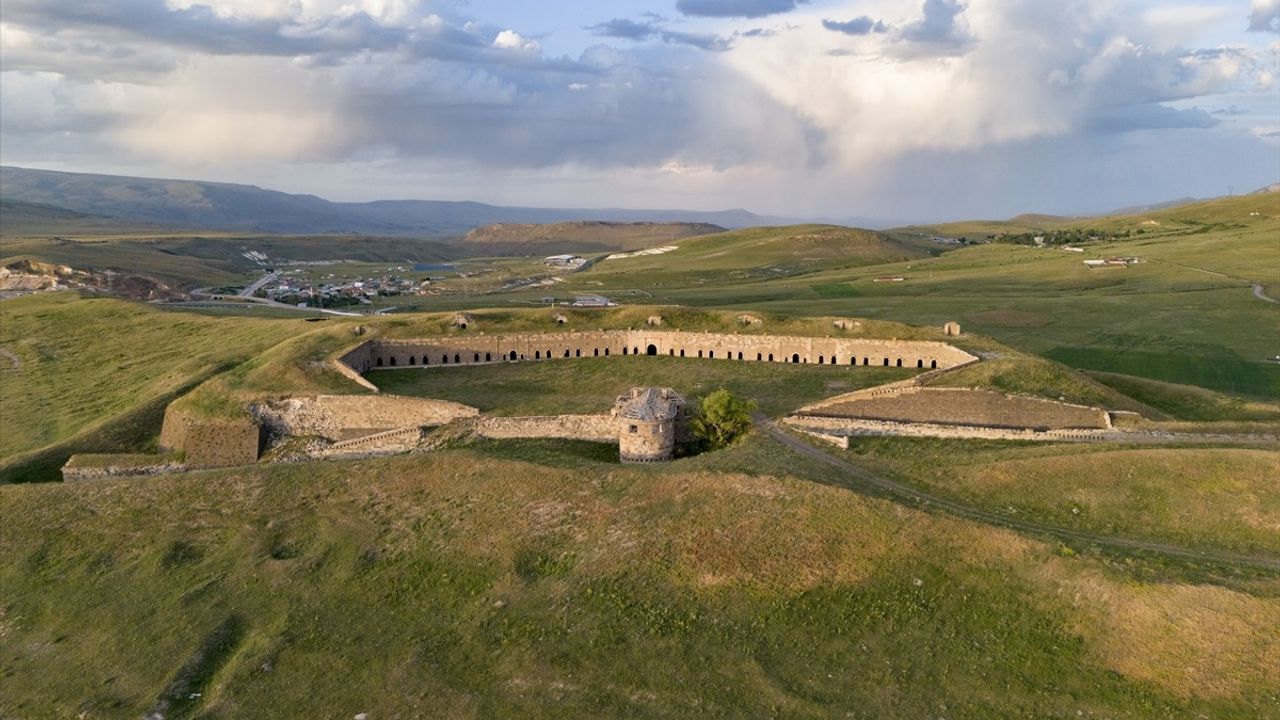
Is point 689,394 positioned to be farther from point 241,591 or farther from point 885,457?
point 241,591

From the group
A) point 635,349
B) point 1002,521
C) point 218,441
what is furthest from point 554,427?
point 1002,521

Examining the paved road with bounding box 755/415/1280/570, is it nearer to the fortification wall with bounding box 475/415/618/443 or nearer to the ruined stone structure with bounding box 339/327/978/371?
the fortification wall with bounding box 475/415/618/443

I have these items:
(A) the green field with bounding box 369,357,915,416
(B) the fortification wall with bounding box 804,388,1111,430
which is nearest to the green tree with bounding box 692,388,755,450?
(A) the green field with bounding box 369,357,915,416

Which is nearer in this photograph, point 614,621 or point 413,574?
point 614,621

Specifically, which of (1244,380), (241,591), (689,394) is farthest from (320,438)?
(1244,380)

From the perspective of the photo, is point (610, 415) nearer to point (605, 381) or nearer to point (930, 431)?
point (605, 381)

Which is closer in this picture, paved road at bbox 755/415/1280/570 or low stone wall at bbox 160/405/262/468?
paved road at bbox 755/415/1280/570
